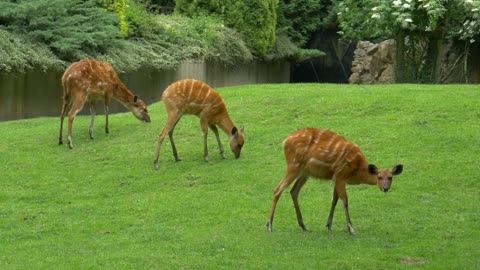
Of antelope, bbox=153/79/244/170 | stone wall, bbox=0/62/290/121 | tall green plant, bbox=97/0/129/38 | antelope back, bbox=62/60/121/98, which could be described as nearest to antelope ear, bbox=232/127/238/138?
antelope, bbox=153/79/244/170

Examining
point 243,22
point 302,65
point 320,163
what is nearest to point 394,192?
point 320,163

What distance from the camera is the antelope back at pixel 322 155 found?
1156cm

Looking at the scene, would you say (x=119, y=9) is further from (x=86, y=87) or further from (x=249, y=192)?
(x=249, y=192)

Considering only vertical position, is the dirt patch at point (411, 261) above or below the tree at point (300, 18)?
below

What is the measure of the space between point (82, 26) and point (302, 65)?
15.1m

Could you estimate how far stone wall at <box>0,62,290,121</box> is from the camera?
22953 millimetres

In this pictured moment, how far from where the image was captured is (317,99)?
19.5 metres

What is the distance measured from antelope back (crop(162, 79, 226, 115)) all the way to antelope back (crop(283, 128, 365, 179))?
4.86 m

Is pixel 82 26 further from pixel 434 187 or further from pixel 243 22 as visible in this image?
pixel 434 187

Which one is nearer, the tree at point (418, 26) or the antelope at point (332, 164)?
the antelope at point (332, 164)

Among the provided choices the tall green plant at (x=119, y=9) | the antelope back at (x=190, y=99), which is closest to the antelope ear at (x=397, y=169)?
the antelope back at (x=190, y=99)

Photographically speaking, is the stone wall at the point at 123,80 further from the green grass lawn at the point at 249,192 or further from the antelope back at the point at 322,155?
the antelope back at the point at 322,155

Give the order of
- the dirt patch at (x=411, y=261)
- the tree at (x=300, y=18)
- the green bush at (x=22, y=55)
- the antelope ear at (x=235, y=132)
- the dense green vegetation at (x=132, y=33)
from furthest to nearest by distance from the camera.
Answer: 1. the tree at (x=300, y=18)
2. the dense green vegetation at (x=132, y=33)
3. the green bush at (x=22, y=55)
4. the antelope ear at (x=235, y=132)
5. the dirt patch at (x=411, y=261)

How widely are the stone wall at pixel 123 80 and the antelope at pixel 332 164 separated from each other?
A: 1245 centimetres
